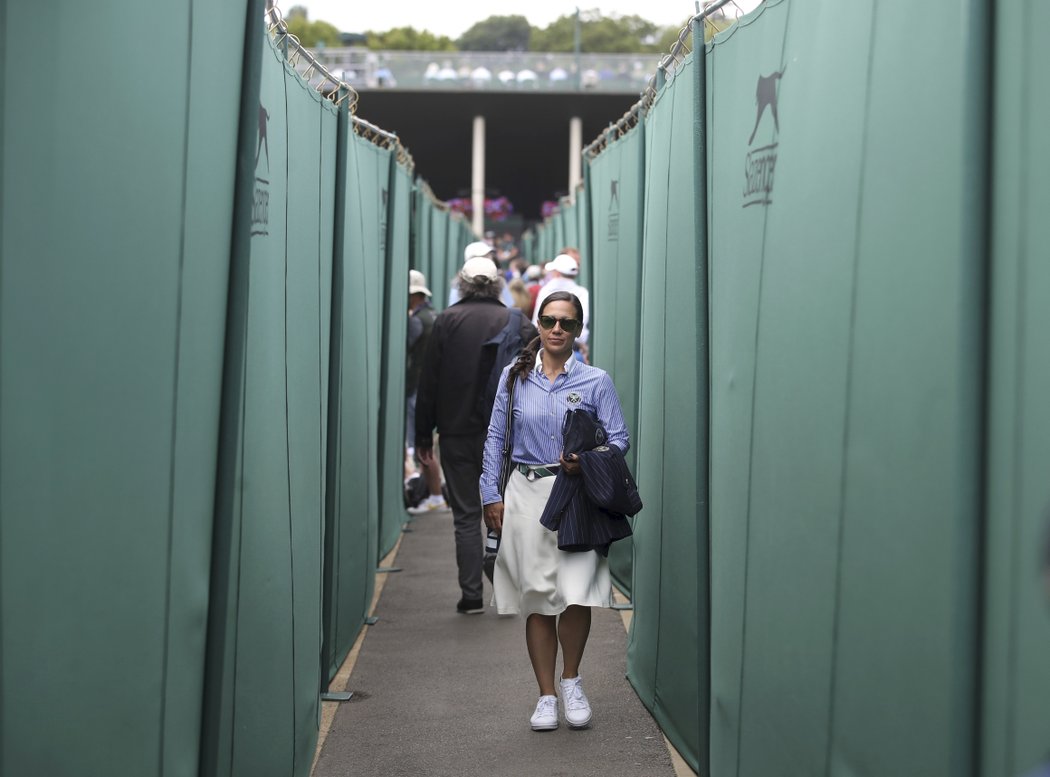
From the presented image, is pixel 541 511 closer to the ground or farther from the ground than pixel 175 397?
closer to the ground

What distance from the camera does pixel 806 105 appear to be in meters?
4.00

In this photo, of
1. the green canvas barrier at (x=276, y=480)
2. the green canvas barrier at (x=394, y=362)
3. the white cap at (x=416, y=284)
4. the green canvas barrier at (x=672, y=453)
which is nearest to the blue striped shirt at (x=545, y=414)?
the green canvas barrier at (x=672, y=453)

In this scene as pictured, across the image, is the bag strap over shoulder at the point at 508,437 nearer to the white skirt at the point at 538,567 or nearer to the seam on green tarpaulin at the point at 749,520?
the white skirt at the point at 538,567

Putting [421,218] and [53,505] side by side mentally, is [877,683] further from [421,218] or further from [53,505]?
[421,218]

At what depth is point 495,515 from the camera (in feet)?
19.9

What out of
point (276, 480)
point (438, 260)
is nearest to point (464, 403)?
point (276, 480)

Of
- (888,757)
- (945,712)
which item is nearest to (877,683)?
(888,757)

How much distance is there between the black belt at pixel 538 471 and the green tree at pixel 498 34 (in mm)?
121016

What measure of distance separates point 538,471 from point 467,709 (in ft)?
4.01

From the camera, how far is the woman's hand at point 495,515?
6.07 metres

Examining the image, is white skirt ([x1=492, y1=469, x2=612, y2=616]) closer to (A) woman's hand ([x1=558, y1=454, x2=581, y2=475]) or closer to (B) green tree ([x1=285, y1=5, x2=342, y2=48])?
(A) woman's hand ([x1=558, y1=454, x2=581, y2=475])

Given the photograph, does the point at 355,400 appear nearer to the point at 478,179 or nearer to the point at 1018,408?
the point at 1018,408

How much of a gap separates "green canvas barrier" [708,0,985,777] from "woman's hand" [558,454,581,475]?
879 mm

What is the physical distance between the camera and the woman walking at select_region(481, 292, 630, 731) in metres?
5.91
